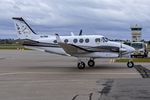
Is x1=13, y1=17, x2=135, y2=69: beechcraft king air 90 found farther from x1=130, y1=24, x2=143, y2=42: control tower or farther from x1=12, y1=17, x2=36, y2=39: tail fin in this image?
x1=130, y1=24, x2=143, y2=42: control tower

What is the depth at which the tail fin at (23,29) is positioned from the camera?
1886 cm

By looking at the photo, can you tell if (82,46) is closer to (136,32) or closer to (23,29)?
(23,29)

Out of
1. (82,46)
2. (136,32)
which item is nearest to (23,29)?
(82,46)

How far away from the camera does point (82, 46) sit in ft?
57.4

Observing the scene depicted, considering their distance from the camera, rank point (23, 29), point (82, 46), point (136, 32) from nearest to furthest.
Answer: point (82, 46)
point (23, 29)
point (136, 32)

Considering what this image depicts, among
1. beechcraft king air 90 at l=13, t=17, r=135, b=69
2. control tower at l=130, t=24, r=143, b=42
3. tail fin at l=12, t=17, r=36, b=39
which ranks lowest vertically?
beechcraft king air 90 at l=13, t=17, r=135, b=69

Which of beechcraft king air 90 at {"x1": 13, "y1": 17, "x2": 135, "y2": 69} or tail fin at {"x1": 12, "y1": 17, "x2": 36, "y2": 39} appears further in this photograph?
tail fin at {"x1": 12, "y1": 17, "x2": 36, "y2": 39}

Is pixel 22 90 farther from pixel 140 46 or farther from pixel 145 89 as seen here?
pixel 140 46

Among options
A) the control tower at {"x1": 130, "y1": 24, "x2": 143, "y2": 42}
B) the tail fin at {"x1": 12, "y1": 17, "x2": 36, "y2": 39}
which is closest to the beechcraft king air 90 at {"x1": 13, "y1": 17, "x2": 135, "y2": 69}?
the tail fin at {"x1": 12, "y1": 17, "x2": 36, "y2": 39}

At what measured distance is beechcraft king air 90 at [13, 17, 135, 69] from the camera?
1681cm

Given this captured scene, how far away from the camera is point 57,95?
824 centimetres

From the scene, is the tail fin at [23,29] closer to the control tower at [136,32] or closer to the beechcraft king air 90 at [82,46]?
the beechcraft king air 90 at [82,46]

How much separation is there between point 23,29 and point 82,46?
507 centimetres

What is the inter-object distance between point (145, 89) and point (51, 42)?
10596 millimetres
